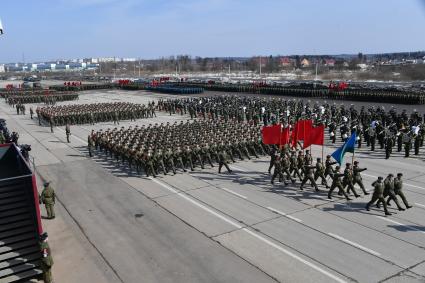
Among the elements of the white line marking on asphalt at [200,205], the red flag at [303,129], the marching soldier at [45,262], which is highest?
the red flag at [303,129]

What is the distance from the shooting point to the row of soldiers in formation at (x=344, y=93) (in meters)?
37.6

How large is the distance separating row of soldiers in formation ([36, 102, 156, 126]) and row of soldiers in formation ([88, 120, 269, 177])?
11.8 meters

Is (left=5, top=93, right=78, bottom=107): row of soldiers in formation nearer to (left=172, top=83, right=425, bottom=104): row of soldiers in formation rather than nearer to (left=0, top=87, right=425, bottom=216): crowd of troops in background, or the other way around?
(left=172, top=83, right=425, bottom=104): row of soldiers in formation

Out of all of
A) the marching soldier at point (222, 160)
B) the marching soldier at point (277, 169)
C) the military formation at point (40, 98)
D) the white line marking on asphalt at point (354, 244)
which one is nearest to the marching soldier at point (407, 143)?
the marching soldier at point (277, 169)

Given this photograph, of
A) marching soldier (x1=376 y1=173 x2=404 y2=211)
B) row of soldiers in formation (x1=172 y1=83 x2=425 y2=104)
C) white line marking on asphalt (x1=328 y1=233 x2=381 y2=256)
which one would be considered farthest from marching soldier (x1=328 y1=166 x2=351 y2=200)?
row of soldiers in formation (x1=172 y1=83 x2=425 y2=104)

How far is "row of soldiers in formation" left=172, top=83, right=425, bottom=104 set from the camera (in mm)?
37594

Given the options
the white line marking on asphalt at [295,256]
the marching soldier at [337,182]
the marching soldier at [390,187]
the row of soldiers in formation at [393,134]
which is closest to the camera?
the white line marking on asphalt at [295,256]

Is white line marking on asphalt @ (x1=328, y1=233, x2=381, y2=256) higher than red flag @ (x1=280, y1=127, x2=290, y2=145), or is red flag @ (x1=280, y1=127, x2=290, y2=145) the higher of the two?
red flag @ (x1=280, y1=127, x2=290, y2=145)

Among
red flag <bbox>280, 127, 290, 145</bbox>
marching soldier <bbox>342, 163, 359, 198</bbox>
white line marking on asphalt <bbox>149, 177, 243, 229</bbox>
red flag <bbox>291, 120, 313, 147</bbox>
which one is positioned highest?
red flag <bbox>291, 120, 313, 147</bbox>

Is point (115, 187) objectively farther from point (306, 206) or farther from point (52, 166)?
point (306, 206)

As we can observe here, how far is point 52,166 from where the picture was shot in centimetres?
1905

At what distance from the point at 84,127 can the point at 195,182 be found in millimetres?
18265

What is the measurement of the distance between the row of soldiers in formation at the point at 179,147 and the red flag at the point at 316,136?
3.44 metres

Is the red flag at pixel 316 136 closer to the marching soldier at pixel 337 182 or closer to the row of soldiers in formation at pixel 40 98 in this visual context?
the marching soldier at pixel 337 182
